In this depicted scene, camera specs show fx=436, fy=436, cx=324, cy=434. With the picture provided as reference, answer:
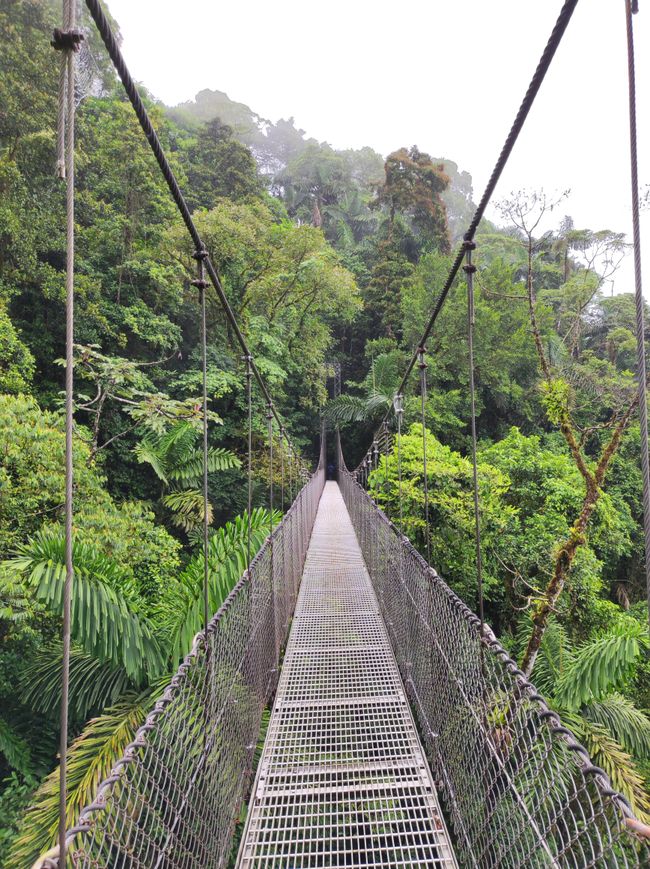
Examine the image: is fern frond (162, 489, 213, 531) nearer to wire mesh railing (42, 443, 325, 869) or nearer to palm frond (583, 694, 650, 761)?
wire mesh railing (42, 443, 325, 869)

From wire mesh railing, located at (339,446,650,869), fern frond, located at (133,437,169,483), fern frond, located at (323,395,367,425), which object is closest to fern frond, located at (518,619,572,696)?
wire mesh railing, located at (339,446,650,869)

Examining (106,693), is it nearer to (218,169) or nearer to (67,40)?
(67,40)

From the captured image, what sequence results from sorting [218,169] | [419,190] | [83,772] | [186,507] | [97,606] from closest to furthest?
[83,772], [97,606], [186,507], [218,169], [419,190]

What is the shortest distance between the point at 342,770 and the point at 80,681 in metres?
1.66

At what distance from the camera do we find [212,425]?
23.7 ft

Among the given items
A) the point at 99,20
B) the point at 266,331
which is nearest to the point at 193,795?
the point at 99,20

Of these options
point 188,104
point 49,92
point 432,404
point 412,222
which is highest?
point 188,104

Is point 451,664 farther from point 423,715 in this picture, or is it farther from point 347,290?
point 347,290

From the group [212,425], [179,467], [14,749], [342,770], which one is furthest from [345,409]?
[342,770]

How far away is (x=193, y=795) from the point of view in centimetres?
104

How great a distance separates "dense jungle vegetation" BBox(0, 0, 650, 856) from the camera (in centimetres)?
233

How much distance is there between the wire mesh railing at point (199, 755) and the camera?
69 centimetres

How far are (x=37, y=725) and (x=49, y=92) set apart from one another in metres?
6.05

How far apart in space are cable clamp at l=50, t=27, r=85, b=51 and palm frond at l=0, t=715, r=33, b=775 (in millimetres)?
3595
